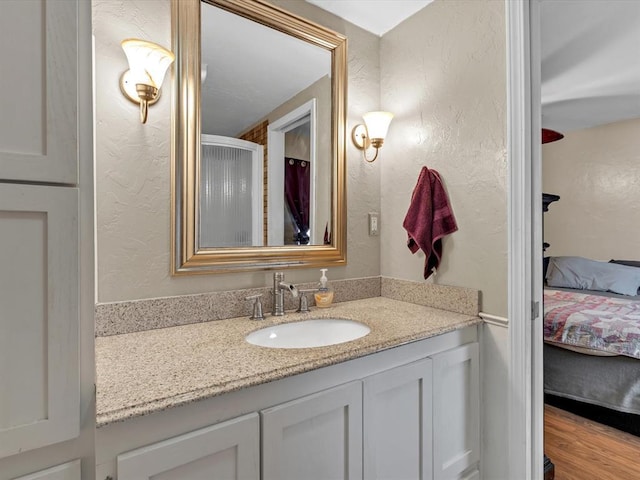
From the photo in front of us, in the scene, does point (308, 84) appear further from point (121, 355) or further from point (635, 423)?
point (635, 423)

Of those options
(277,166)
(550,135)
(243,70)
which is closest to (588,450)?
(550,135)

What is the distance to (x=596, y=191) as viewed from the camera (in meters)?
3.77

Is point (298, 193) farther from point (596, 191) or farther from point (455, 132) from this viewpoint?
point (596, 191)

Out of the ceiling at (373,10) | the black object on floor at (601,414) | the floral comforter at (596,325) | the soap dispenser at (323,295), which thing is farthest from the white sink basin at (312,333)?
the black object on floor at (601,414)

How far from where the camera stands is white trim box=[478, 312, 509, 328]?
1403mm

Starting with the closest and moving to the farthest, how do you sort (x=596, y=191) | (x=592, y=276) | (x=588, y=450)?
(x=588, y=450) → (x=592, y=276) → (x=596, y=191)

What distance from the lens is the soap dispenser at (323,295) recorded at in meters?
1.62

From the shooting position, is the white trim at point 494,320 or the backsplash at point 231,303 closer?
the backsplash at point 231,303

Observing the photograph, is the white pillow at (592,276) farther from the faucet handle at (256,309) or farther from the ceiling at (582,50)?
the faucet handle at (256,309)

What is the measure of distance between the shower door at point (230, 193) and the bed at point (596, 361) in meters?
2.12

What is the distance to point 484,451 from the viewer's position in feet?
4.84

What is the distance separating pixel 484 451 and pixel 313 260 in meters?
1.09

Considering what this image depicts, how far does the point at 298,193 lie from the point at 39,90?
1161 millimetres

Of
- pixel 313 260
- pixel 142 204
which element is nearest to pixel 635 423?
pixel 313 260
